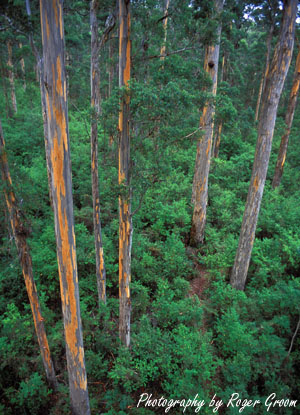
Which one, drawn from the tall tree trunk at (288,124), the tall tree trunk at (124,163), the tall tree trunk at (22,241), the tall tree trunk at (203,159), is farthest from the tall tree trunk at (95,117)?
the tall tree trunk at (288,124)

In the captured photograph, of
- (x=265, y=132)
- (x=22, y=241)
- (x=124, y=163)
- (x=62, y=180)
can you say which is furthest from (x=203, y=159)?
(x=22, y=241)

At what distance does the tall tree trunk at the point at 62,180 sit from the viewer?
3141 millimetres

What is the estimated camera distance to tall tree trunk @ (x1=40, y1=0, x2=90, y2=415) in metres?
3.14

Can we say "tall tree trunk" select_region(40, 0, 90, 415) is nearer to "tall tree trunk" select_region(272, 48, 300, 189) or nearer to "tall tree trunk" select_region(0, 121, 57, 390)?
"tall tree trunk" select_region(0, 121, 57, 390)

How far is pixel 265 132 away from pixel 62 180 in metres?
5.44

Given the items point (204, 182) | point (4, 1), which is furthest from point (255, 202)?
point (4, 1)

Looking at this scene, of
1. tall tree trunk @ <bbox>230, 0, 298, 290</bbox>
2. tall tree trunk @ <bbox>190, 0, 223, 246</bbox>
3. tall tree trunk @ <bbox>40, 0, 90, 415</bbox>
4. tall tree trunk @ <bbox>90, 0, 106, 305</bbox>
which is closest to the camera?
tall tree trunk @ <bbox>40, 0, 90, 415</bbox>

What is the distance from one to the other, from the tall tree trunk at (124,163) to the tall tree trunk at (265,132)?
374cm

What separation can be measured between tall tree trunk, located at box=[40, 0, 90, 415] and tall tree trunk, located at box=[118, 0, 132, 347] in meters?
1.48

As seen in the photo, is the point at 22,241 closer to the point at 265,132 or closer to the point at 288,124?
the point at 265,132

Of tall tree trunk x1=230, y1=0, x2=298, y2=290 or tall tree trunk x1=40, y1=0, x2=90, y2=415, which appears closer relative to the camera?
tall tree trunk x1=40, y1=0, x2=90, y2=415

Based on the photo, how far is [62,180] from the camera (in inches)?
146

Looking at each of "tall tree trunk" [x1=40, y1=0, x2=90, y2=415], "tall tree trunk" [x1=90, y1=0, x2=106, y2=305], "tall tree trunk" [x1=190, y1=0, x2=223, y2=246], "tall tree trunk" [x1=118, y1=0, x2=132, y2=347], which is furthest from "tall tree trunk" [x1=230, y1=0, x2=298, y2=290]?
"tall tree trunk" [x1=40, y1=0, x2=90, y2=415]

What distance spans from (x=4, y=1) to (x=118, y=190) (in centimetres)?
757
